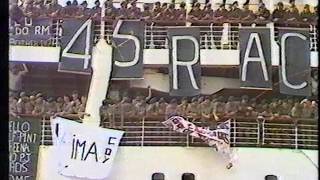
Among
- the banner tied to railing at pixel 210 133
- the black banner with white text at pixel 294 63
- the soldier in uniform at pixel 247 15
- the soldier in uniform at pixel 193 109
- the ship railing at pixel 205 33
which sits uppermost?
the soldier in uniform at pixel 247 15

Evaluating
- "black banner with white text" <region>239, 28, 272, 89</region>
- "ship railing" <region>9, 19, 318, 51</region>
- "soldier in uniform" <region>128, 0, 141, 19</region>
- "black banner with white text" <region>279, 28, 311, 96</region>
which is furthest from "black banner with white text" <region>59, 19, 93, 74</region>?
"black banner with white text" <region>279, 28, 311, 96</region>

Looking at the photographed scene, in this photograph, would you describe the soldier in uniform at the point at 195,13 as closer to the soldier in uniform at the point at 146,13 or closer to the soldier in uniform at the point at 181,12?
the soldier in uniform at the point at 181,12

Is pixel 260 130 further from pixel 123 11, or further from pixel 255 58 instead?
pixel 123 11

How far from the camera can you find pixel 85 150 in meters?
1.96

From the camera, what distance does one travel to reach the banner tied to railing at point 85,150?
1.96 m

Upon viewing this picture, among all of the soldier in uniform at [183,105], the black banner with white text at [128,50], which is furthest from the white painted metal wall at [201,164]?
the black banner with white text at [128,50]

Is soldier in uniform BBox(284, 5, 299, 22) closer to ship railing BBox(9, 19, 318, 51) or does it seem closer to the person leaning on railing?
ship railing BBox(9, 19, 318, 51)

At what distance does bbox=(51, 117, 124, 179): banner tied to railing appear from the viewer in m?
1.96

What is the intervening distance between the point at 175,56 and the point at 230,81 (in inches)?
7.5

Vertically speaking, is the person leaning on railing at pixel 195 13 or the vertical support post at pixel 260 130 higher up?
the person leaning on railing at pixel 195 13

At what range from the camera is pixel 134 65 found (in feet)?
6.56

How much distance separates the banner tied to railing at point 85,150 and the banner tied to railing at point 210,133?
0.19 m

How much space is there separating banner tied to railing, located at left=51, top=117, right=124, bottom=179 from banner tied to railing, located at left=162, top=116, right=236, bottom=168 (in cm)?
19

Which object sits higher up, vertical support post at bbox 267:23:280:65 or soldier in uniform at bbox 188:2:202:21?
soldier in uniform at bbox 188:2:202:21
